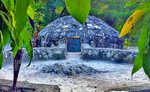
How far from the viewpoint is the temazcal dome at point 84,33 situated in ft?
26.0

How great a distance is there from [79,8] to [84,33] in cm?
775

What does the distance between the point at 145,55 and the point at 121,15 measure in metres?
10.4

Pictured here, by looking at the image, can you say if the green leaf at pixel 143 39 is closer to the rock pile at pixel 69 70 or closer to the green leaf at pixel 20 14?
the green leaf at pixel 20 14

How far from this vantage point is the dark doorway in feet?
24.9

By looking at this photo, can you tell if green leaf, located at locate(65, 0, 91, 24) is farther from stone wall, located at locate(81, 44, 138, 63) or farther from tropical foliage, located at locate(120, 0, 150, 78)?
stone wall, located at locate(81, 44, 138, 63)

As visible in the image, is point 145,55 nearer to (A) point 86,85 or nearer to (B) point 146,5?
(B) point 146,5

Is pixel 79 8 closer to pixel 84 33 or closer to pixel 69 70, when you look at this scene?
pixel 69 70

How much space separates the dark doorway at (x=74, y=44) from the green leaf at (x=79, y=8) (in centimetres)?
728

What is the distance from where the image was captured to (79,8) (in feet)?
0.94

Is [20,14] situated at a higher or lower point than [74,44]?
higher

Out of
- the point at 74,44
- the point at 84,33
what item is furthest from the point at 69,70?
the point at 84,33

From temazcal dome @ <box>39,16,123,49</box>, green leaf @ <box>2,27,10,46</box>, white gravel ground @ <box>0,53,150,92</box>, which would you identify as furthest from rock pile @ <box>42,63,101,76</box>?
green leaf @ <box>2,27,10,46</box>

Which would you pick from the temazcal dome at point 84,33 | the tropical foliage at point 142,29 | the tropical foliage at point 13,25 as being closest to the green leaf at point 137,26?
the tropical foliage at point 142,29

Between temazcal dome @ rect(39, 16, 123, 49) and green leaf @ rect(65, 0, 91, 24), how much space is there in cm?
752
